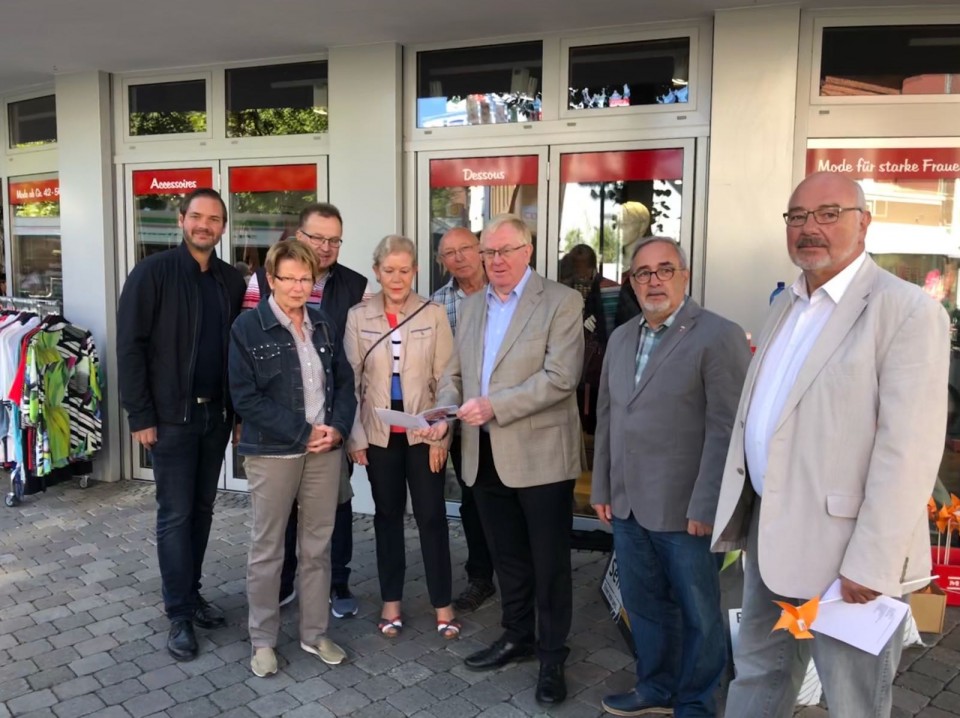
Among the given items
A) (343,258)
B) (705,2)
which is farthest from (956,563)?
(343,258)

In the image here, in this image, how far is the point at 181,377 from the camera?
3.70 metres

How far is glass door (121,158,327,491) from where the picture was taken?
19.8 feet

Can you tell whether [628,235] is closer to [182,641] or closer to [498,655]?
[498,655]

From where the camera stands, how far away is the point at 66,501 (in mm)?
6211

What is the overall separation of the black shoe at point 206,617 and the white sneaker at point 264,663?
1.81 feet

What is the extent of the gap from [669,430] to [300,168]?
13.7 ft

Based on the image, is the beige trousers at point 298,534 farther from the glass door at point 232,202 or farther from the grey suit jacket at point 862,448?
the glass door at point 232,202

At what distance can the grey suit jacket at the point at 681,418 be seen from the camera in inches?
105

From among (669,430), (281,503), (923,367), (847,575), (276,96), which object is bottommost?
(281,503)

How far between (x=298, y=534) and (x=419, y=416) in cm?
95

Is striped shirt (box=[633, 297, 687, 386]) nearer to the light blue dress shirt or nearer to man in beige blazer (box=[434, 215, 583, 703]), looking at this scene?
man in beige blazer (box=[434, 215, 583, 703])

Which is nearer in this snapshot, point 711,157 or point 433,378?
point 433,378

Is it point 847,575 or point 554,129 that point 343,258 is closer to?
point 554,129

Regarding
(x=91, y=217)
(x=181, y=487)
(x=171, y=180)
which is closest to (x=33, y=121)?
(x=91, y=217)
